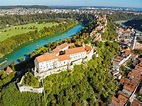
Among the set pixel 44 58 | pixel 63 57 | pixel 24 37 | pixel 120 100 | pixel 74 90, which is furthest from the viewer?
pixel 24 37

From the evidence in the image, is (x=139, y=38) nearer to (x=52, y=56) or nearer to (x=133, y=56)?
(x=133, y=56)

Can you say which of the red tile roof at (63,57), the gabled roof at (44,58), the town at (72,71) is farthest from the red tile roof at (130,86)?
the gabled roof at (44,58)

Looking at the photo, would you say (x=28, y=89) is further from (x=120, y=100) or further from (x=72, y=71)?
(x=120, y=100)

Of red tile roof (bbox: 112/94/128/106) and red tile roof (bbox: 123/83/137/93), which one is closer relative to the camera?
red tile roof (bbox: 112/94/128/106)

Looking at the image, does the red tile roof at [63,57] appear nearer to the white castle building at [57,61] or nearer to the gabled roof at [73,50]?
the white castle building at [57,61]

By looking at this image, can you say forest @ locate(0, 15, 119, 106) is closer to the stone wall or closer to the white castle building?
the stone wall

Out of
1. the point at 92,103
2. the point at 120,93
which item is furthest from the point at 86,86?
the point at 120,93

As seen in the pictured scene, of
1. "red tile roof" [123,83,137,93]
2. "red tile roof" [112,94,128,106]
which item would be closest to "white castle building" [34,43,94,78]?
"red tile roof" [123,83,137,93]

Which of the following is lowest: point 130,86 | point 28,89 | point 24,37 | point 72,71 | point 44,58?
point 24,37

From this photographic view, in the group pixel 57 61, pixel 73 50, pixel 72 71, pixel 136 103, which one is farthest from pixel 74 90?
pixel 136 103
